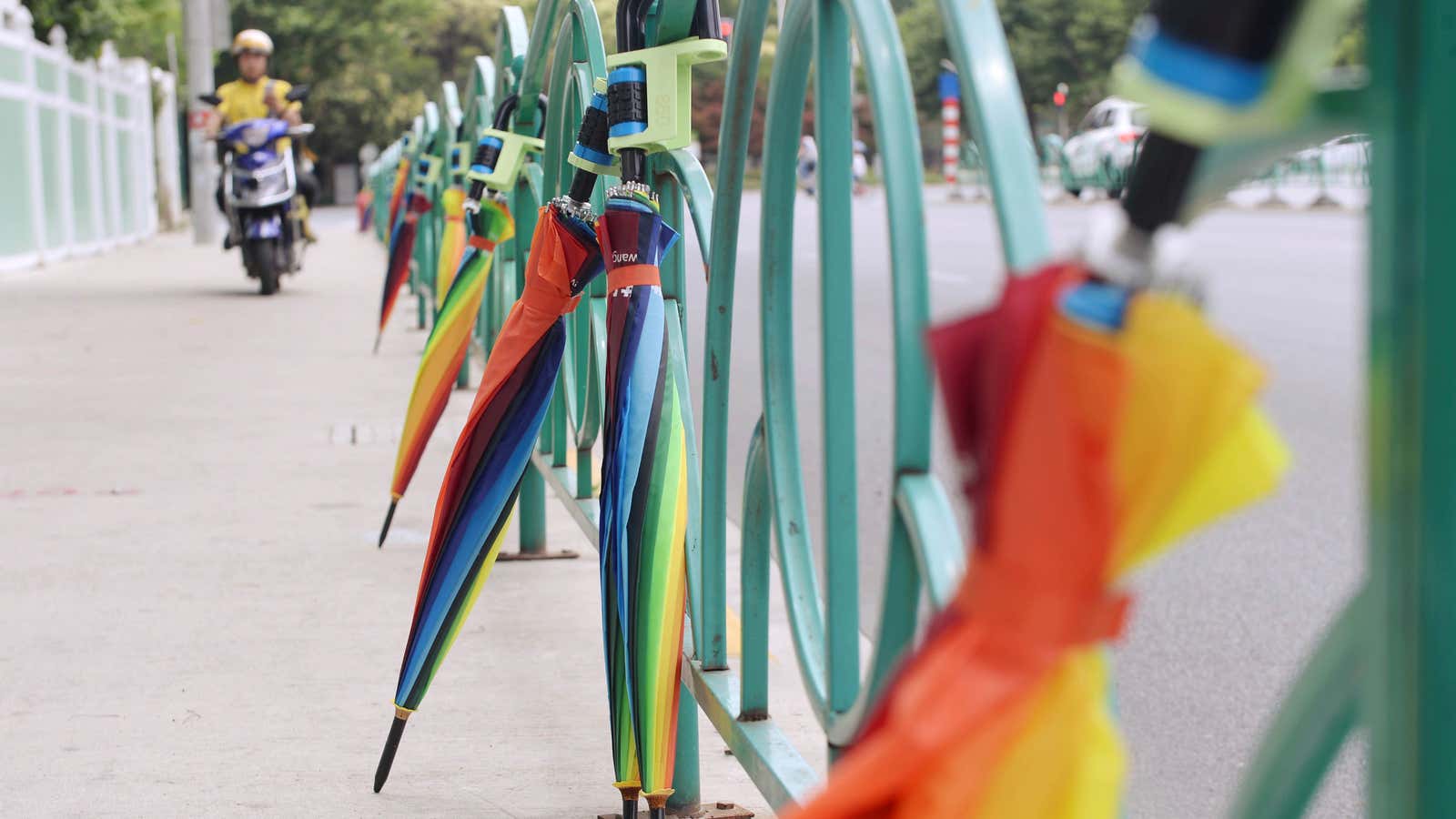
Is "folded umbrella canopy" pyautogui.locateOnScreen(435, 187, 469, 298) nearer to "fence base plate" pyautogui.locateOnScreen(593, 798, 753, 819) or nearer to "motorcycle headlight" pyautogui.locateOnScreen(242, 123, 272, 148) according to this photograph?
"fence base plate" pyautogui.locateOnScreen(593, 798, 753, 819)

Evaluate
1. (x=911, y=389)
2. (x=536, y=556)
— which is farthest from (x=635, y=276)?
(x=536, y=556)

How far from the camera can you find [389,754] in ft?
9.11

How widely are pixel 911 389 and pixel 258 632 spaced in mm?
2671

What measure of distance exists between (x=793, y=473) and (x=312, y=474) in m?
3.97

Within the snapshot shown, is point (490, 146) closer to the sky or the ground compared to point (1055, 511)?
closer to the ground

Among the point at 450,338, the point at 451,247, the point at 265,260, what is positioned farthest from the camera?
the point at 265,260

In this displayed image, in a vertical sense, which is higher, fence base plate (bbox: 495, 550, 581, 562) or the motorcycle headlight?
fence base plate (bbox: 495, 550, 581, 562)

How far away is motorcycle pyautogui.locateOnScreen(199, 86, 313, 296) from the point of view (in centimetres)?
1324

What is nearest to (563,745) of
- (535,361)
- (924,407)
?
(535,361)

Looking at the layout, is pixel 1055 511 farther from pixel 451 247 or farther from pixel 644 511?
pixel 451 247

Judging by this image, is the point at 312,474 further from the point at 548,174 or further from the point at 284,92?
the point at 284,92

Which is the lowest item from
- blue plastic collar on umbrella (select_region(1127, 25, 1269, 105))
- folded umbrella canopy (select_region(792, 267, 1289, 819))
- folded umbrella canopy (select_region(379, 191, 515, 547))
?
folded umbrella canopy (select_region(379, 191, 515, 547))

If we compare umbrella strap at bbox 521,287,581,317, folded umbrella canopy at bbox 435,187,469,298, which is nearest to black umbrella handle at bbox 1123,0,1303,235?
umbrella strap at bbox 521,287,581,317

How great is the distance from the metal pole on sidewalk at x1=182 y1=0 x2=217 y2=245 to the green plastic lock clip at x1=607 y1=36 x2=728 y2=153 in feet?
54.4
